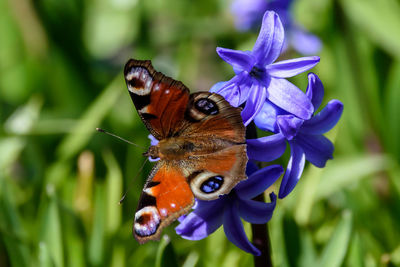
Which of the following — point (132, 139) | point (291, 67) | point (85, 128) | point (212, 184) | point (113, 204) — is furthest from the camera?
point (132, 139)

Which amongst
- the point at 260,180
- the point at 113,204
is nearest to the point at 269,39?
the point at 260,180

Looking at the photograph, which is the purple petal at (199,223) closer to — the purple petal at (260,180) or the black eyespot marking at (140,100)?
the purple petal at (260,180)

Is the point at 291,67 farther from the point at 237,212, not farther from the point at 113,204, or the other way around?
→ the point at 113,204

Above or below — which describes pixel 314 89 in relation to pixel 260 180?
above

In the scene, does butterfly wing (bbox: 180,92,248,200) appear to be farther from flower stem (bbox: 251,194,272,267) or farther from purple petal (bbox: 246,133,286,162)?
flower stem (bbox: 251,194,272,267)

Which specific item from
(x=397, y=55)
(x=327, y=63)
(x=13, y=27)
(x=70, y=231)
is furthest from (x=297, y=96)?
(x=13, y=27)

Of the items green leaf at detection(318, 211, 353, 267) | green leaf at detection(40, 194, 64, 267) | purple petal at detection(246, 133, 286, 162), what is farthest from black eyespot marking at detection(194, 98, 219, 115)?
green leaf at detection(40, 194, 64, 267)

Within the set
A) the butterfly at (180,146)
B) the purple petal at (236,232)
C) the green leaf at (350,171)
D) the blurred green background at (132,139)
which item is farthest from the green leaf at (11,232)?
the green leaf at (350,171)

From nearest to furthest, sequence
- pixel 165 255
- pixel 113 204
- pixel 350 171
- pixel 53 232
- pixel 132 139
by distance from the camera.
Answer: pixel 165 255 < pixel 53 232 < pixel 113 204 < pixel 350 171 < pixel 132 139
